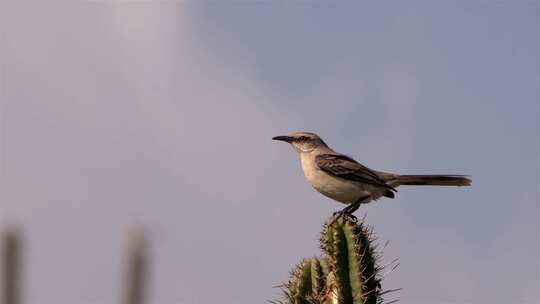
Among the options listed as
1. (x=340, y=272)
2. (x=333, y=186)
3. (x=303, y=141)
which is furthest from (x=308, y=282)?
(x=303, y=141)

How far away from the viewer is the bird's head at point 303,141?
30.8ft

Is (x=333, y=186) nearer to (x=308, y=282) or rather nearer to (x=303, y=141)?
(x=303, y=141)

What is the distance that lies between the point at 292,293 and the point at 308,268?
0.24 m

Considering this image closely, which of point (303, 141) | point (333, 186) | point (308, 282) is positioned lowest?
point (308, 282)

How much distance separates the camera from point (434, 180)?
8734mm

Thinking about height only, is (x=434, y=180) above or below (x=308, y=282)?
above

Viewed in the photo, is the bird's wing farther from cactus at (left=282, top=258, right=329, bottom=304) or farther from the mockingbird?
cactus at (left=282, top=258, right=329, bottom=304)

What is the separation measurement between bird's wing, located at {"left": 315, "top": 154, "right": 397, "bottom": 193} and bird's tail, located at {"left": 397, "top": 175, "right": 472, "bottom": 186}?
394 millimetres

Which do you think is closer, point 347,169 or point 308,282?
point 308,282

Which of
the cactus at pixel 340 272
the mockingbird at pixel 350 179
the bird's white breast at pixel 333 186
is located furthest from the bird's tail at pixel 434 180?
the cactus at pixel 340 272

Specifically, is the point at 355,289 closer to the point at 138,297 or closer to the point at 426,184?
the point at 138,297

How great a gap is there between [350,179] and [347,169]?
165 mm

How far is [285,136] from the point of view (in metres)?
9.71

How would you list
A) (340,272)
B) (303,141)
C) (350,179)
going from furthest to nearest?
(303,141)
(350,179)
(340,272)
